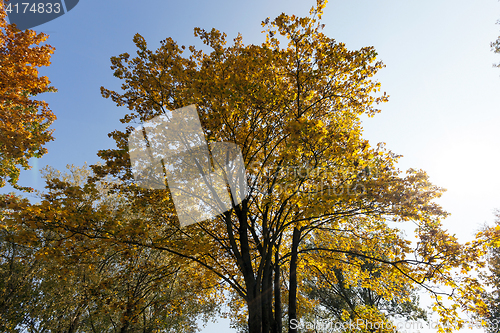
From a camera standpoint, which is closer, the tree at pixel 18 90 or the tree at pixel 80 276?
the tree at pixel 80 276

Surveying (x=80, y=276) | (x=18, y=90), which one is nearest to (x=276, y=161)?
(x=18, y=90)

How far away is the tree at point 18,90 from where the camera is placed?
7656 millimetres

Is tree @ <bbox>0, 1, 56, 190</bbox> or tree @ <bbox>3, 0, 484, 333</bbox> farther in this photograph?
tree @ <bbox>0, 1, 56, 190</bbox>

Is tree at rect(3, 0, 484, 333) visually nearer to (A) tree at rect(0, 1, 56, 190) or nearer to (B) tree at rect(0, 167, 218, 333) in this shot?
(B) tree at rect(0, 167, 218, 333)

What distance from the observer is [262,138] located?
7500 millimetres

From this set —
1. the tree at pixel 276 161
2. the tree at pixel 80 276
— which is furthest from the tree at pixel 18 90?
the tree at pixel 276 161

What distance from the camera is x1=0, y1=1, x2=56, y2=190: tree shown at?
7.66 meters

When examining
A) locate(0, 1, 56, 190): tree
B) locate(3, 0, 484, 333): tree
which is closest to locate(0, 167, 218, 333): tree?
locate(3, 0, 484, 333): tree

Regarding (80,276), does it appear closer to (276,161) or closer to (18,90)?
(18,90)

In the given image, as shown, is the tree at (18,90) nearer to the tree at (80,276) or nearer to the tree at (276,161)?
the tree at (80,276)

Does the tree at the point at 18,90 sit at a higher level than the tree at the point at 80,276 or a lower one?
higher

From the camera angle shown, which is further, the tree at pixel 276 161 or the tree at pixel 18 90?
the tree at pixel 18 90

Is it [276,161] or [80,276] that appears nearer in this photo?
[276,161]

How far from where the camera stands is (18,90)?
8586 mm
